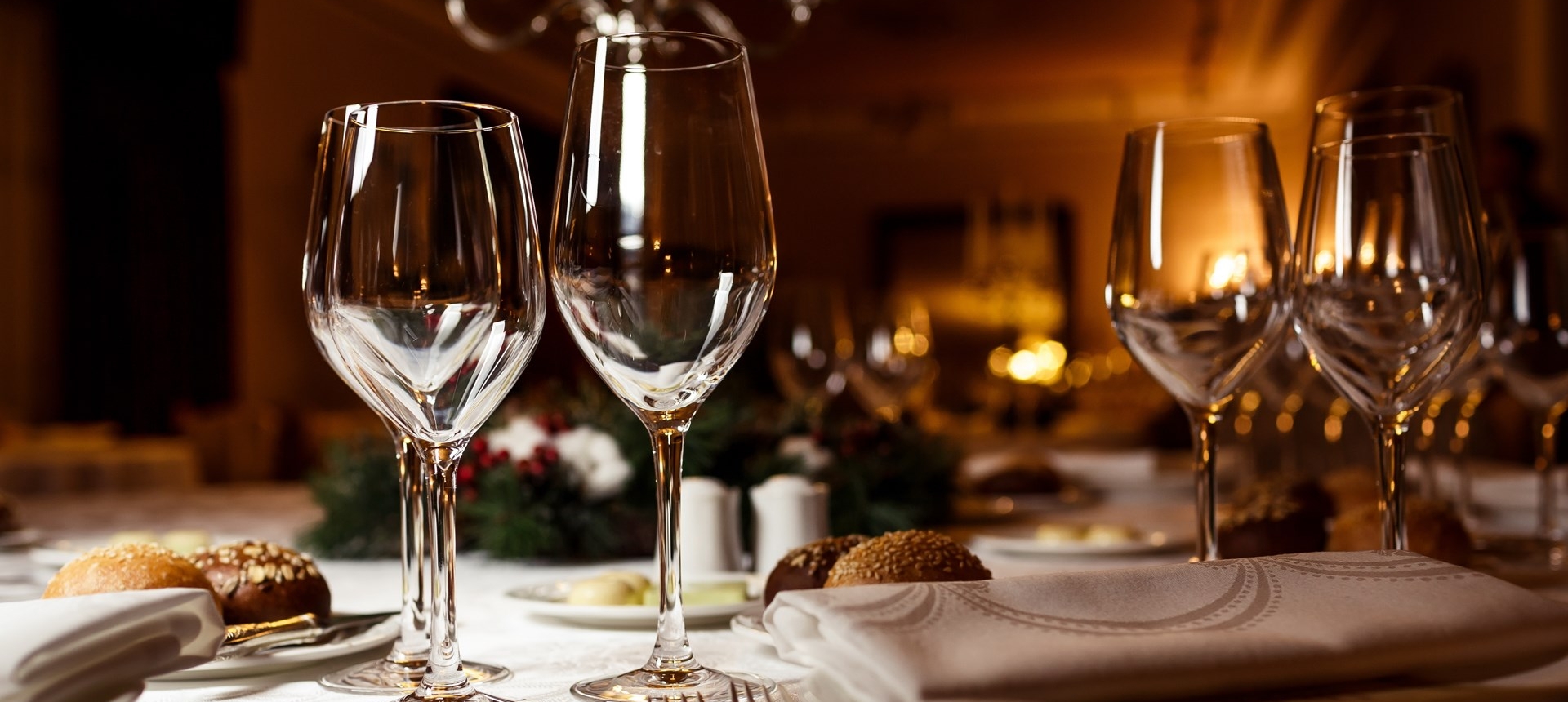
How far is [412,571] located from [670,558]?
160 mm

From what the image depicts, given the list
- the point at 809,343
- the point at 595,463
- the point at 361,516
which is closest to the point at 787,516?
the point at 595,463

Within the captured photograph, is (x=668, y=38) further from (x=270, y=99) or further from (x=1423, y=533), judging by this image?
(x=270, y=99)

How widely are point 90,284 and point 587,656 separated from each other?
6722mm

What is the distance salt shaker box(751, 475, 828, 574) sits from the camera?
4.23 feet

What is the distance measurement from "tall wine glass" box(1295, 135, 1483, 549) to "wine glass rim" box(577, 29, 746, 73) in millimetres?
381

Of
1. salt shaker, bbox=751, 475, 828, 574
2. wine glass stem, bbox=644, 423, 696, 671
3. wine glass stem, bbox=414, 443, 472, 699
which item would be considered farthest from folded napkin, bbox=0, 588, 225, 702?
salt shaker, bbox=751, 475, 828, 574

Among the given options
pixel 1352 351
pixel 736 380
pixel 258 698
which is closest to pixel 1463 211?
pixel 1352 351

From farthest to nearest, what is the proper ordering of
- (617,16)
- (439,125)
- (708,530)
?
(617,16), (708,530), (439,125)

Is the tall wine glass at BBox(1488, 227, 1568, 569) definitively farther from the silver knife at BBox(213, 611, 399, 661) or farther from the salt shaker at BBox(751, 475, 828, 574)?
the silver knife at BBox(213, 611, 399, 661)

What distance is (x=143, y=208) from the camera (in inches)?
269

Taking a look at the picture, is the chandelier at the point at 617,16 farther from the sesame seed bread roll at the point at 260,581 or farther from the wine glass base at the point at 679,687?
the wine glass base at the point at 679,687

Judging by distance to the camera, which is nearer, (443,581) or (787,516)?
(443,581)

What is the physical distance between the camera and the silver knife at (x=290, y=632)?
0.80m

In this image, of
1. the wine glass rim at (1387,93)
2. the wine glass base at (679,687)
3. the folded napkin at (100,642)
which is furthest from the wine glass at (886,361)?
the folded napkin at (100,642)
